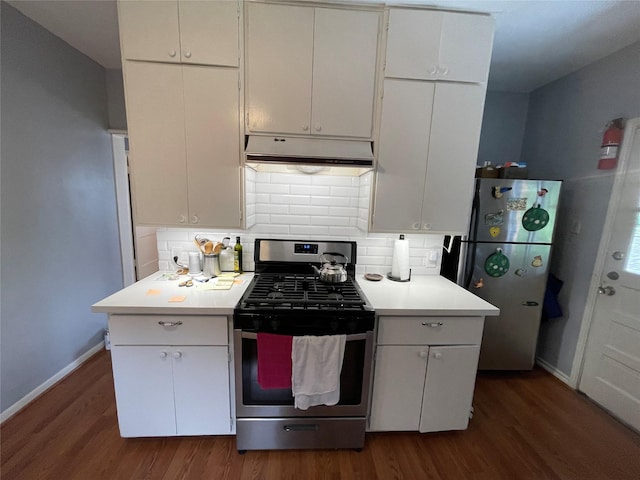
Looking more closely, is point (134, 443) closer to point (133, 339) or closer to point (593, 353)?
point (133, 339)

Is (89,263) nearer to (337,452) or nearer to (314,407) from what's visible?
(314,407)

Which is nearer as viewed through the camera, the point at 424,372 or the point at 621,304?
the point at 424,372

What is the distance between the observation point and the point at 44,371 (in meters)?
2.09

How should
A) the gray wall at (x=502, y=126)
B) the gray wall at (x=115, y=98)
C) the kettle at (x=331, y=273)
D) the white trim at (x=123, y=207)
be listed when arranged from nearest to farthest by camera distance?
the kettle at (x=331, y=273) → the gray wall at (x=115, y=98) → the white trim at (x=123, y=207) → the gray wall at (x=502, y=126)

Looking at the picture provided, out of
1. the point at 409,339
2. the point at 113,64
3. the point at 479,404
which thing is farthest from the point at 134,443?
the point at 113,64

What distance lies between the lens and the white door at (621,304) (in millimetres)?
1912

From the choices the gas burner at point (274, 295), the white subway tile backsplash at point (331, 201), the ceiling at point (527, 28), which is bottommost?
the gas burner at point (274, 295)

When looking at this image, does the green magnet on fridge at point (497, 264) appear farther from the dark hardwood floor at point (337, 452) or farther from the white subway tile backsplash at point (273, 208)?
the white subway tile backsplash at point (273, 208)

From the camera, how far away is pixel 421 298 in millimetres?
1699

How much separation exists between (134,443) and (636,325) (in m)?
3.48

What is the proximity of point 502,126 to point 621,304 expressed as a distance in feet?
6.43

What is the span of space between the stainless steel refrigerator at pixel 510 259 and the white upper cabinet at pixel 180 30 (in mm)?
2095

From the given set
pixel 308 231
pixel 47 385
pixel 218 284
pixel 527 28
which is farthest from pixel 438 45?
pixel 47 385

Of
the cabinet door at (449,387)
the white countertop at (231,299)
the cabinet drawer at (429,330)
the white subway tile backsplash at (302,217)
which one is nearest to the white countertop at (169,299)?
the white countertop at (231,299)
